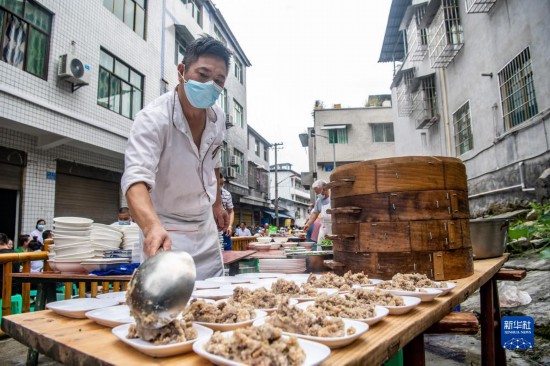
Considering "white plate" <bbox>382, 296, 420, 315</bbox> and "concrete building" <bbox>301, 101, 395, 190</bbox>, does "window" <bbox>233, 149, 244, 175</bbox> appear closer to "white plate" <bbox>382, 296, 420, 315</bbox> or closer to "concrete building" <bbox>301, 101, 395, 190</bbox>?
"concrete building" <bbox>301, 101, 395, 190</bbox>

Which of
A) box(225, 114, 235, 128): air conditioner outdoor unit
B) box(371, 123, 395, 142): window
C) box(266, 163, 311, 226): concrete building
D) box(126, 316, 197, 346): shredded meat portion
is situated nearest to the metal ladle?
box(126, 316, 197, 346): shredded meat portion

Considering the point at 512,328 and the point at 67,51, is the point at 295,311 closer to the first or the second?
the point at 512,328

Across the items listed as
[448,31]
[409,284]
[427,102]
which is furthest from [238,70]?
[409,284]

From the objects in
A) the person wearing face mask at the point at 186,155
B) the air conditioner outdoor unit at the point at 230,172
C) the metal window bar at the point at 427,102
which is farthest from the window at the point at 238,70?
the person wearing face mask at the point at 186,155

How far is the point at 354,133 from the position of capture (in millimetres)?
24938

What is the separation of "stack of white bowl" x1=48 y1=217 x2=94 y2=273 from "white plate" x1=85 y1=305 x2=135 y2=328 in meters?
2.48

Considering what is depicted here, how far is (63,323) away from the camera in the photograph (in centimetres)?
129

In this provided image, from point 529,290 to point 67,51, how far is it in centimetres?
1150

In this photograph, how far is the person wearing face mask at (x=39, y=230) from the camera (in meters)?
8.37

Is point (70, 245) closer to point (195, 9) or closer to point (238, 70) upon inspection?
point (195, 9)

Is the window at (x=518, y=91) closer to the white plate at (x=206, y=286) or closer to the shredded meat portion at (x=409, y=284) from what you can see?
the shredded meat portion at (x=409, y=284)

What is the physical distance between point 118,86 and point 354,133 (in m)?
17.1

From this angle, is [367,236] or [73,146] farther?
[73,146]

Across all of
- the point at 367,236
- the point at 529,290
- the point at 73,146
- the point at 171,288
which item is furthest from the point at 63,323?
the point at 73,146
